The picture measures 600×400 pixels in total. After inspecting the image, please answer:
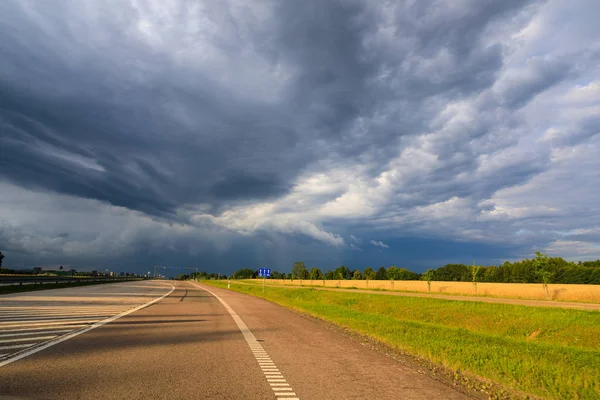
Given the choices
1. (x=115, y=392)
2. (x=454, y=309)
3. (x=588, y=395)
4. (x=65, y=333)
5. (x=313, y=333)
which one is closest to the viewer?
(x=115, y=392)

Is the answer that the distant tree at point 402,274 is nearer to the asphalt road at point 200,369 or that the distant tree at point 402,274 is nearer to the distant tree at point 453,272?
the distant tree at point 453,272

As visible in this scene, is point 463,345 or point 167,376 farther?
point 463,345

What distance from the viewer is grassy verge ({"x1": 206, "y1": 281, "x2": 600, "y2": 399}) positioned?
8792 mm

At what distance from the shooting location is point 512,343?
15.3m

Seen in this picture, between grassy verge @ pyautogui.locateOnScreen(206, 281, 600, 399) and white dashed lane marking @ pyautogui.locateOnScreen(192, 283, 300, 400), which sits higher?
white dashed lane marking @ pyautogui.locateOnScreen(192, 283, 300, 400)

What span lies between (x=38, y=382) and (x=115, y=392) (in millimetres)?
1630

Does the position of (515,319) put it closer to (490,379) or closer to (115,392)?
(490,379)

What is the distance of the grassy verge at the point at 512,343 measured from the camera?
8.79 m

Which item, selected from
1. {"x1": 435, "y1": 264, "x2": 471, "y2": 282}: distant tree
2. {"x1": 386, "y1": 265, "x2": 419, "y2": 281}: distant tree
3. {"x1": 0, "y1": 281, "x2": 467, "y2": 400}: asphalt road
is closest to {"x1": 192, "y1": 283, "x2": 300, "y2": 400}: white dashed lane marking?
{"x1": 0, "y1": 281, "x2": 467, "y2": 400}: asphalt road

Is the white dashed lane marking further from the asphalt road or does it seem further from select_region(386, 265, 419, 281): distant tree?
select_region(386, 265, 419, 281): distant tree

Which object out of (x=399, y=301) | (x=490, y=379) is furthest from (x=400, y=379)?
(x=399, y=301)

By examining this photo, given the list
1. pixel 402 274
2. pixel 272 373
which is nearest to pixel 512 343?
pixel 272 373

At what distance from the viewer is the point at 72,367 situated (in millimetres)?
8312

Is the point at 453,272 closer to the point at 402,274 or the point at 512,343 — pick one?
the point at 402,274
